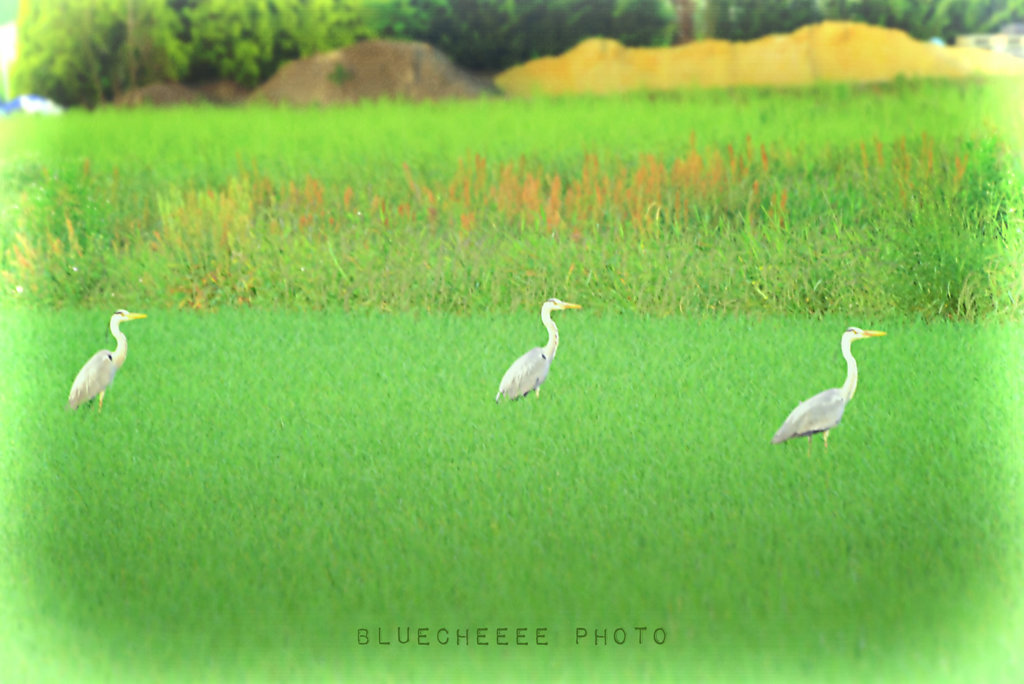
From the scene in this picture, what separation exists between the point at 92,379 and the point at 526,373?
2.78m

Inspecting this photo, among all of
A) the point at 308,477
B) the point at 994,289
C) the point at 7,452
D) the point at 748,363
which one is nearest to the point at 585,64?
the point at 748,363

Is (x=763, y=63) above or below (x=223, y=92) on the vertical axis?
above

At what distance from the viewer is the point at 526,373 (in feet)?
22.4

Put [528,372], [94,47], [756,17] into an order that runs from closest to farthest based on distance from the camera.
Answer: [528,372] < [756,17] < [94,47]

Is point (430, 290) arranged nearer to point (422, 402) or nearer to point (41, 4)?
point (422, 402)

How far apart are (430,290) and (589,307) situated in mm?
1461

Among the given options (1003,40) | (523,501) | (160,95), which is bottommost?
(523,501)

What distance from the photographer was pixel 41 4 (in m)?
7.31

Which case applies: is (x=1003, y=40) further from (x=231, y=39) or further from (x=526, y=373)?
(x=231, y=39)

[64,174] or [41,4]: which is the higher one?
[41,4]

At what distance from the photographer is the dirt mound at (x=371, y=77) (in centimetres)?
821

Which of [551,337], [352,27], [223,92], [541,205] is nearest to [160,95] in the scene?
[223,92]

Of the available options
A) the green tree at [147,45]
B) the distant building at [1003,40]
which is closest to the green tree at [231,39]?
the green tree at [147,45]

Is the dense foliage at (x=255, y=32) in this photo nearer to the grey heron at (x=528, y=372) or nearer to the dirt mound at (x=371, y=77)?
the dirt mound at (x=371, y=77)
